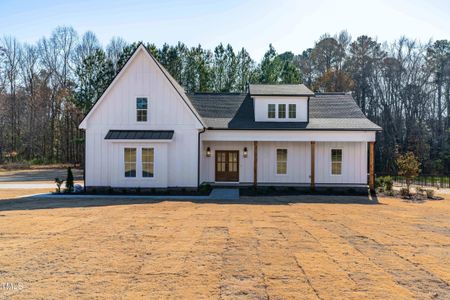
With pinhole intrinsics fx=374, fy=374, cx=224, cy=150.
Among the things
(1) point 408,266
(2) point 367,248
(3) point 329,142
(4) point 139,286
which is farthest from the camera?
(3) point 329,142

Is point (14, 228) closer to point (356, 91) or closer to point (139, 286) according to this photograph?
point (139, 286)

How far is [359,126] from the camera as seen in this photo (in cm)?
1986

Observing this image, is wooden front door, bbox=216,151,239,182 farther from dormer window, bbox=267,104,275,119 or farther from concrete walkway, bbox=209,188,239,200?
dormer window, bbox=267,104,275,119

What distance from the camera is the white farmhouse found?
18.7 metres

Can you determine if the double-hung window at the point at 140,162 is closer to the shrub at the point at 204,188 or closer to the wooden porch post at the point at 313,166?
the shrub at the point at 204,188

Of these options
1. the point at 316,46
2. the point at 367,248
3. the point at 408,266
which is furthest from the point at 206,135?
the point at 316,46

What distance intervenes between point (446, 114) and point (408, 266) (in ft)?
143

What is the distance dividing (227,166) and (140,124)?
5513mm

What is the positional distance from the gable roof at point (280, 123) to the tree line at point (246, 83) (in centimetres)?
1595

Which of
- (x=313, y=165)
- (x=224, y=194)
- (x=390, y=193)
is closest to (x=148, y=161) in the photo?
(x=224, y=194)

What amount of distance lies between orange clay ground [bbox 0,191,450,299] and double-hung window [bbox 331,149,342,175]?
798 cm

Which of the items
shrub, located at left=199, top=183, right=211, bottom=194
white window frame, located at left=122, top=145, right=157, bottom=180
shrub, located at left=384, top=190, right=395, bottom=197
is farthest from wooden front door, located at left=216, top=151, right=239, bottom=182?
shrub, located at left=384, top=190, right=395, bottom=197

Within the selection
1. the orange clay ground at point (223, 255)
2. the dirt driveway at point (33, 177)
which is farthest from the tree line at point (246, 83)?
the orange clay ground at point (223, 255)

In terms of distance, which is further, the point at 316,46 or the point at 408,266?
the point at 316,46
